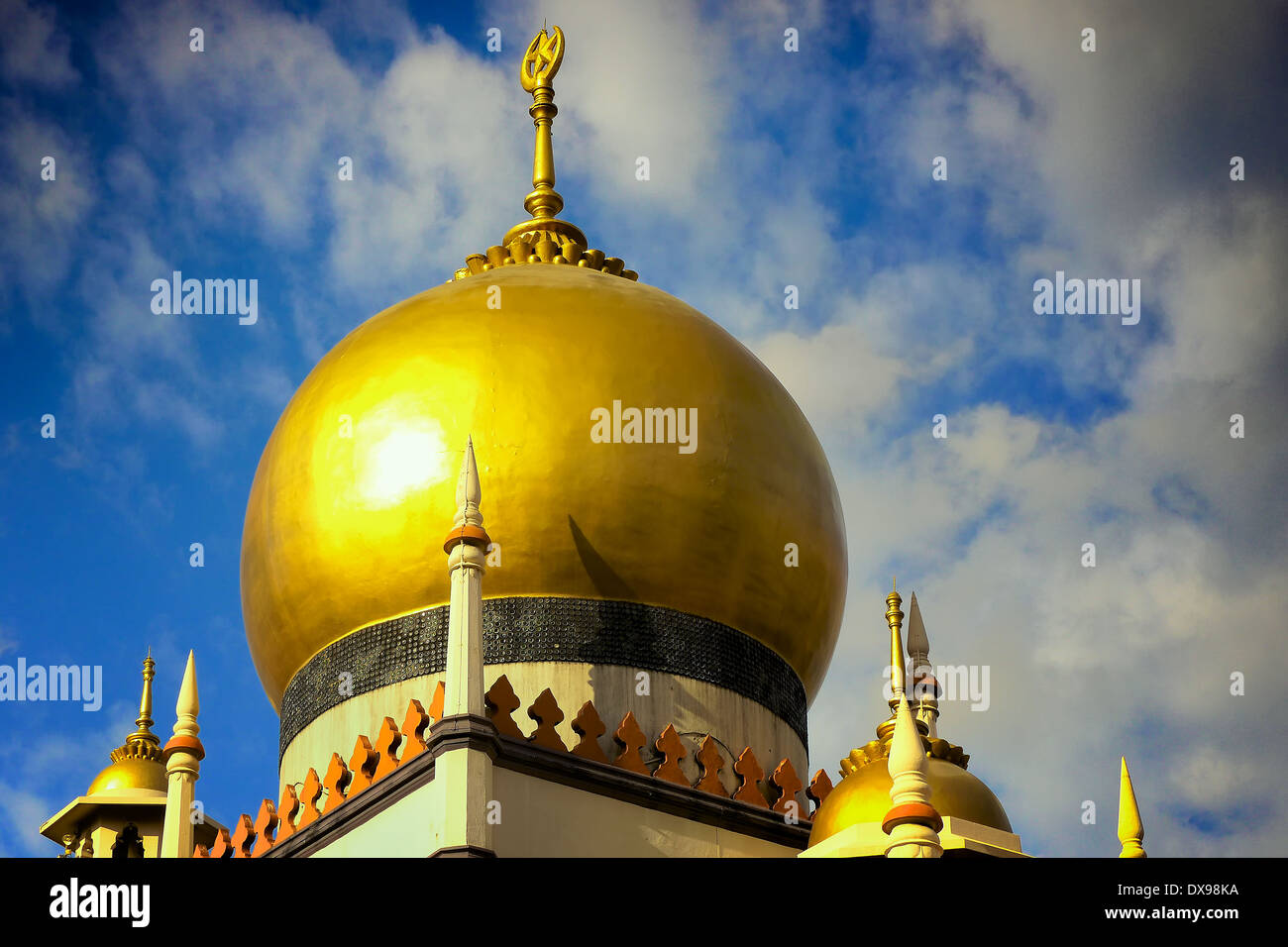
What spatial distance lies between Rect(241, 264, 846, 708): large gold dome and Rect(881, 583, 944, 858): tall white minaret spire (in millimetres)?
3571

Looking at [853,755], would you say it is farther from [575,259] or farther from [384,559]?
[575,259]

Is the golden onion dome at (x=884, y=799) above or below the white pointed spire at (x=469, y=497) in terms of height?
below

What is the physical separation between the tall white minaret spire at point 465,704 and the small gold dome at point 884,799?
107 inches

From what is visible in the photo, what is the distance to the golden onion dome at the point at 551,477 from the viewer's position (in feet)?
64.1

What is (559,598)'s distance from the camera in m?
19.4

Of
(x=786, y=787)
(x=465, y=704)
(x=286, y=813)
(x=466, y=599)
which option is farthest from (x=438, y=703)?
(x=786, y=787)

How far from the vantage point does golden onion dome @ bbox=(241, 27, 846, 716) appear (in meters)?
19.5

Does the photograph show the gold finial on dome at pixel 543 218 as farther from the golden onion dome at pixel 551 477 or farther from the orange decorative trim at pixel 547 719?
the orange decorative trim at pixel 547 719

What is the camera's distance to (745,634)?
20250mm

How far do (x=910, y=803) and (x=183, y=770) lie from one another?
6683 mm

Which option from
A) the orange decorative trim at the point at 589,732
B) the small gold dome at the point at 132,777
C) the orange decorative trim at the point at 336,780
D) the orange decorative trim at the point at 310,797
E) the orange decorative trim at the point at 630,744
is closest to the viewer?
the orange decorative trim at the point at 589,732

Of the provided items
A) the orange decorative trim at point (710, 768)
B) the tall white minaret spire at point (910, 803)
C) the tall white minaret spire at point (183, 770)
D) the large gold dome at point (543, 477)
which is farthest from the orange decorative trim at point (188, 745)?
the tall white minaret spire at point (910, 803)

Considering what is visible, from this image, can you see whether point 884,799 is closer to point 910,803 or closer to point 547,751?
point 910,803
